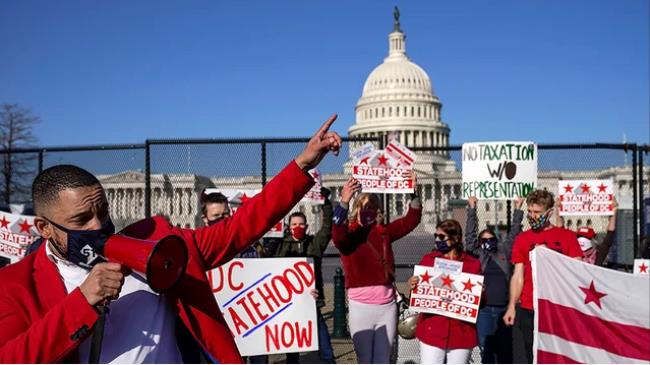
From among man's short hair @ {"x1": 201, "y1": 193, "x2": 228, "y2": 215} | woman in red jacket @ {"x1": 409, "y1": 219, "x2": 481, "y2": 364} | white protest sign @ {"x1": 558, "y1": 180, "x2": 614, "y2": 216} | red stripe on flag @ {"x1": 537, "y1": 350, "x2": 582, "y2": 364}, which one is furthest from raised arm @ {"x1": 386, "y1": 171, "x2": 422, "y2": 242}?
white protest sign @ {"x1": 558, "y1": 180, "x2": 614, "y2": 216}

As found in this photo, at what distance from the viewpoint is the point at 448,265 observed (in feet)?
19.6

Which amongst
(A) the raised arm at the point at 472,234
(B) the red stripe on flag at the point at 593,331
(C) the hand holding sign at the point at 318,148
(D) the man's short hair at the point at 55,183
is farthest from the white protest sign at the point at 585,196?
(D) the man's short hair at the point at 55,183

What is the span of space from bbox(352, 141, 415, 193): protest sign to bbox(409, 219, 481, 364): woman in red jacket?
2.09 m

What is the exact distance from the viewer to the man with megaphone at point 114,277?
1522mm

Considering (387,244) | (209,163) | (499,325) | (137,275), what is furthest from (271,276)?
(137,275)

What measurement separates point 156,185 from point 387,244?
5081 millimetres

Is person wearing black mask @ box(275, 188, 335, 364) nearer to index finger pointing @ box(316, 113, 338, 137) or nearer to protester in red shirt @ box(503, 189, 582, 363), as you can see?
protester in red shirt @ box(503, 189, 582, 363)

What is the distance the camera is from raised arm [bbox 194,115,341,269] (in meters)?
1.99

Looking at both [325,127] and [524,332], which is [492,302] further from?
[325,127]

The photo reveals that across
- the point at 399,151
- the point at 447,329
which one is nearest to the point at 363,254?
the point at 447,329

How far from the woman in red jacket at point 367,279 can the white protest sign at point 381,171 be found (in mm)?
2186

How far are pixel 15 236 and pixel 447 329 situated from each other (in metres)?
5.67

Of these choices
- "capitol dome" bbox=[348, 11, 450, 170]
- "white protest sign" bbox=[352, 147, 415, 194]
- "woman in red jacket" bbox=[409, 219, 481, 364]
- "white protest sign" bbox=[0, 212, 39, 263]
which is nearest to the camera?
"woman in red jacket" bbox=[409, 219, 481, 364]

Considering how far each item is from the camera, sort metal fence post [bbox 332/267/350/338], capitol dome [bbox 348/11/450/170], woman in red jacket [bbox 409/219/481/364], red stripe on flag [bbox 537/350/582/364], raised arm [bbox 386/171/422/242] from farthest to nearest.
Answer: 1. capitol dome [bbox 348/11/450/170]
2. metal fence post [bbox 332/267/350/338]
3. raised arm [bbox 386/171/422/242]
4. woman in red jacket [bbox 409/219/481/364]
5. red stripe on flag [bbox 537/350/582/364]
